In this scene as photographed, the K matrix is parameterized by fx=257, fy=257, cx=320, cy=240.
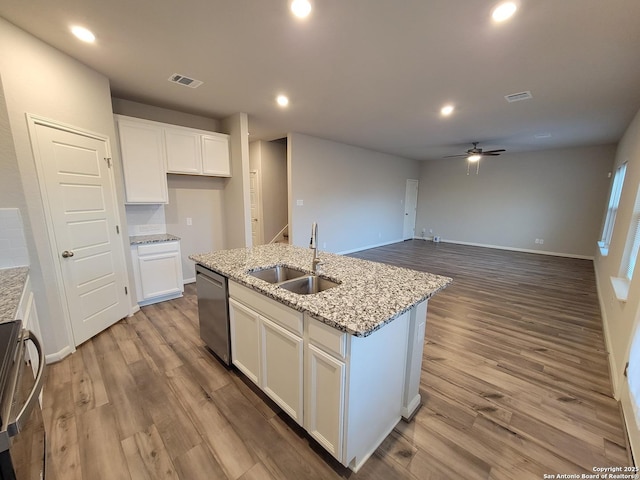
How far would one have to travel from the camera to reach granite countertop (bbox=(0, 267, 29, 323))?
129 cm

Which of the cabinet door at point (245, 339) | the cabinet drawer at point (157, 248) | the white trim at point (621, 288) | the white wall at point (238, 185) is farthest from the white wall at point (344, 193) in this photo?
the white trim at point (621, 288)

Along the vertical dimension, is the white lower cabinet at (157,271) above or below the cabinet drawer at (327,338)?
below

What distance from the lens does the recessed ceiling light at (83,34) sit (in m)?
1.98

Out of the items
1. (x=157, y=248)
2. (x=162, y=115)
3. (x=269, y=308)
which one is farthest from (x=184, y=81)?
(x=269, y=308)

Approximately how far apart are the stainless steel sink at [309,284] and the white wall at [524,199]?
7.71m

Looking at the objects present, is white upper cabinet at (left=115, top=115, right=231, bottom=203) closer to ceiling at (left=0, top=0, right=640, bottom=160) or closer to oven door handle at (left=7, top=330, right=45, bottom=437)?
ceiling at (left=0, top=0, right=640, bottom=160)

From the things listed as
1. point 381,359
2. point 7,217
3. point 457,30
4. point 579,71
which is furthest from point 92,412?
point 579,71

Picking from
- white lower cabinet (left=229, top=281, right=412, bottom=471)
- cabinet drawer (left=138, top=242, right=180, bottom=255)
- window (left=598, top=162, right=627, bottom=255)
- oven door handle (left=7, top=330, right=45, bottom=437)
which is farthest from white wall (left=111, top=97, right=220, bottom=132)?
window (left=598, top=162, right=627, bottom=255)

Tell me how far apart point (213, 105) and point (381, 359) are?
12.3 feet

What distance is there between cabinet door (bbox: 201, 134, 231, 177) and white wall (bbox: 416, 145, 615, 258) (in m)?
7.11

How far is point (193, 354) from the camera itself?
2.45m

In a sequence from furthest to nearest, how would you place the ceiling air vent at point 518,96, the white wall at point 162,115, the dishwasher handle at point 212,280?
1. the white wall at point 162,115
2. the ceiling air vent at point 518,96
3. the dishwasher handle at point 212,280

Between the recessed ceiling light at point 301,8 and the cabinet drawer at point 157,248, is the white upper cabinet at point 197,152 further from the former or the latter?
the recessed ceiling light at point 301,8

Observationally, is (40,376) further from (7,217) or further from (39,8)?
(39,8)
